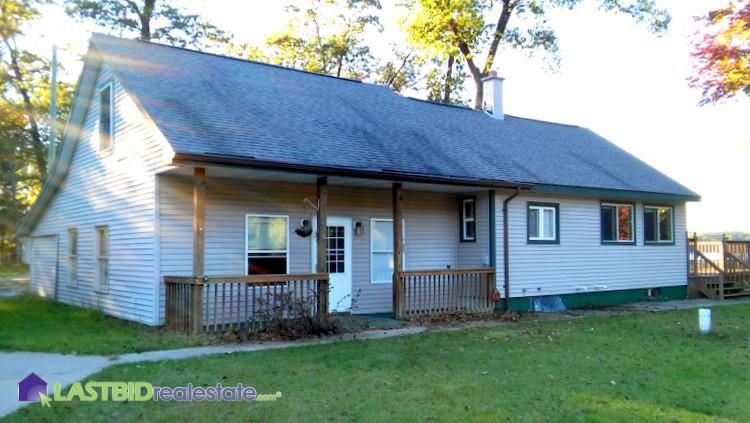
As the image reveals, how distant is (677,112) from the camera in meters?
28.6

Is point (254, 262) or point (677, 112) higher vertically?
point (677, 112)

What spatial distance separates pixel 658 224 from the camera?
16875 mm

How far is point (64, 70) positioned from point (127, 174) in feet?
Answer: 77.1

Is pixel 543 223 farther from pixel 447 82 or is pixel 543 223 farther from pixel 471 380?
pixel 447 82

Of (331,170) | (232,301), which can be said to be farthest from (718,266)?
(232,301)

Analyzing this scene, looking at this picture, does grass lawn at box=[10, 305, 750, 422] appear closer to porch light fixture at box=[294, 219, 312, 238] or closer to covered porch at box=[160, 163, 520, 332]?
covered porch at box=[160, 163, 520, 332]

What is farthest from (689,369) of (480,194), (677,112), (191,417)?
(677,112)

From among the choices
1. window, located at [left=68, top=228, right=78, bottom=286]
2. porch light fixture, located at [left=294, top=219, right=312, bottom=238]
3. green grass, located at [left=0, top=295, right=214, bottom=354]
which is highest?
porch light fixture, located at [left=294, top=219, right=312, bottom=238]

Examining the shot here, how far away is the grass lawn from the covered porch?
176 centimetres

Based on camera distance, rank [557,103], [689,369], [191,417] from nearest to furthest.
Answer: [191,417] < [689,369] < [557,103]

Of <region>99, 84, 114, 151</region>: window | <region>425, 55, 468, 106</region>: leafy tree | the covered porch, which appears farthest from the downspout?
<region>425, 55, 468, 106</region>: leafy tree

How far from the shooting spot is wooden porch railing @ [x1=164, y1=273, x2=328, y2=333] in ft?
30.2

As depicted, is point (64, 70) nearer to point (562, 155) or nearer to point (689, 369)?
point (562, 155)

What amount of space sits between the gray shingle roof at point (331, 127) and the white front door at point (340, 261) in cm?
166
